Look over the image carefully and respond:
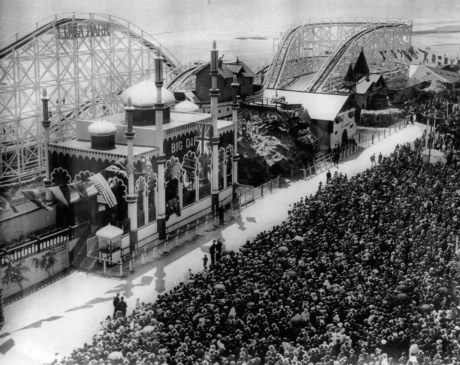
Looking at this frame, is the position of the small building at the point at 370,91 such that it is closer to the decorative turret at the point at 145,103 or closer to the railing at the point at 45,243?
the decorative turret at the point at 145,103

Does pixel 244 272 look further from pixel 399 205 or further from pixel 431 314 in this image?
pixel 399 205

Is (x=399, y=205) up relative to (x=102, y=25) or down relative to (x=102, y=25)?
down

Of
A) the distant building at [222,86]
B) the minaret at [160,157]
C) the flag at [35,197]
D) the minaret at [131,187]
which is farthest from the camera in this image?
the distant building at [222,86]

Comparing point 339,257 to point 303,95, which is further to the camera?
point 303,95

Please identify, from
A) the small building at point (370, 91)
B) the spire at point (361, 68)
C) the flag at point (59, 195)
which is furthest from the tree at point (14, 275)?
the spire at point (361, 68)

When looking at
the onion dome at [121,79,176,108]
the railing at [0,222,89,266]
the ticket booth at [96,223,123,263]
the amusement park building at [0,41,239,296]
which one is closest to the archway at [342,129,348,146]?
the amusement park building at [0,41,239,296]

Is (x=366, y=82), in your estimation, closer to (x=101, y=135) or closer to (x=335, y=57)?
(x=335, y=57)

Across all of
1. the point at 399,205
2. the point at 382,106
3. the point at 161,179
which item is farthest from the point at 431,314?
the point at 382,106

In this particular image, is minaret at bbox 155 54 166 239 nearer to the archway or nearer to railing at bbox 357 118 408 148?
the archway
